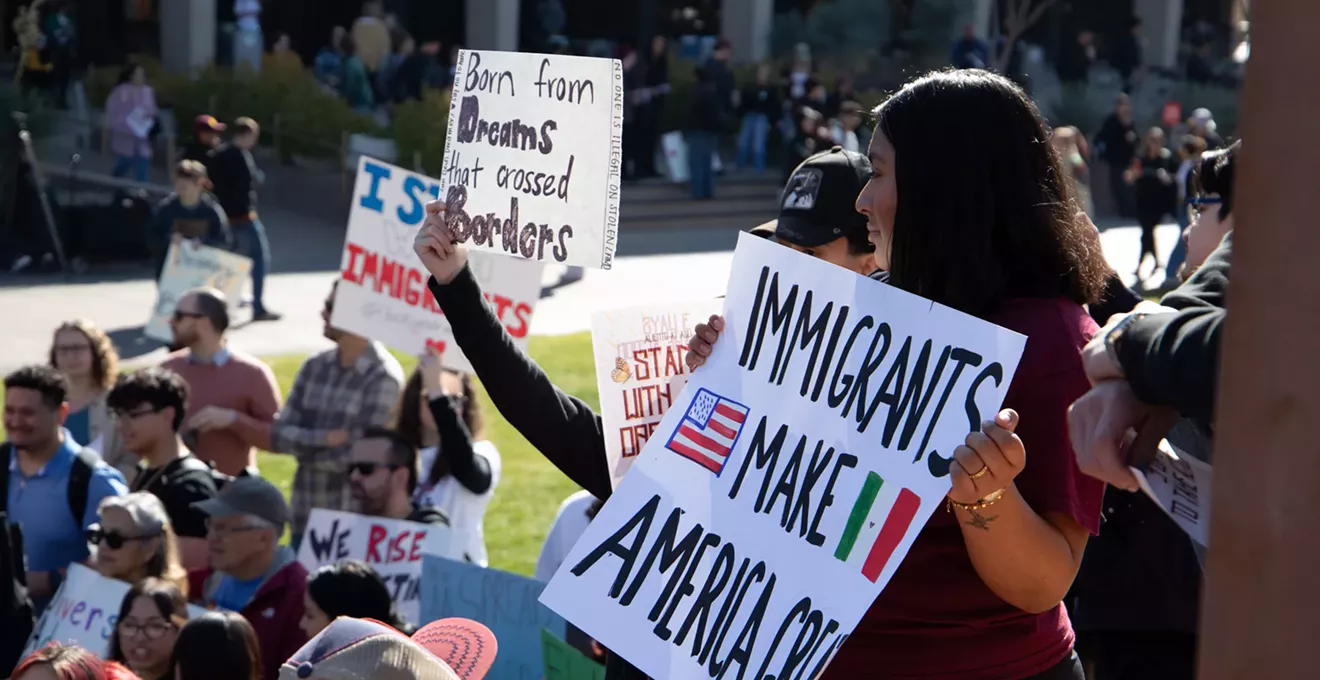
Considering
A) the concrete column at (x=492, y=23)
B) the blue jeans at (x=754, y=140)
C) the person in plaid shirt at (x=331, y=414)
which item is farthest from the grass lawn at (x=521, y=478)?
the concrete column at (x=492, y=23)

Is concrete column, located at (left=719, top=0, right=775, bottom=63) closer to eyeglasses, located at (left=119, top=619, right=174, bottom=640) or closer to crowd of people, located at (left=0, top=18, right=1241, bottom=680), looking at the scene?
crowd of people, located at (left=0, top=18, right=1241, bottom=680)

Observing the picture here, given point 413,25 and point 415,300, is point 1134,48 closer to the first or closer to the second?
point 413,25

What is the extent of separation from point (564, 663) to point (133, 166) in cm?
1772

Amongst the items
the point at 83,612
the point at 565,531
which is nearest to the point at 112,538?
the point at 83,612

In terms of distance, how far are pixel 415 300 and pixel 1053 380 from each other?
4687mm

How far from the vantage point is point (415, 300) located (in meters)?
6.68

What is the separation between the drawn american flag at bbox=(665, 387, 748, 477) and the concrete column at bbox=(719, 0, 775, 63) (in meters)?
27.5

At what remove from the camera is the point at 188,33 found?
82.1 ft

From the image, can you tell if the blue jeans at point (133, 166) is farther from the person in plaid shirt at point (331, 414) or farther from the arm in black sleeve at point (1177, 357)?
the arm in black sleeve at point (1177, 357)

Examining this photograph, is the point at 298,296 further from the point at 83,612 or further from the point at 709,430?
the point at 709,430

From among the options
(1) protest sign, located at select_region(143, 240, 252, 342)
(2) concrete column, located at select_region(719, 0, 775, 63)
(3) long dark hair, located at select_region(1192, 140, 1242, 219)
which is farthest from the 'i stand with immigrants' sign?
(2) concrete column, located at select_region(719, 0, 775, 63)

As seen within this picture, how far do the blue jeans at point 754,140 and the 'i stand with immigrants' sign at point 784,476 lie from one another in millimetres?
22591

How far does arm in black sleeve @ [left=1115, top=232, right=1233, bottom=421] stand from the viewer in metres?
1.64

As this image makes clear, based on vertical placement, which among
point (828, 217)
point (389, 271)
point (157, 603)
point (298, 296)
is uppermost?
point (828, 217)
